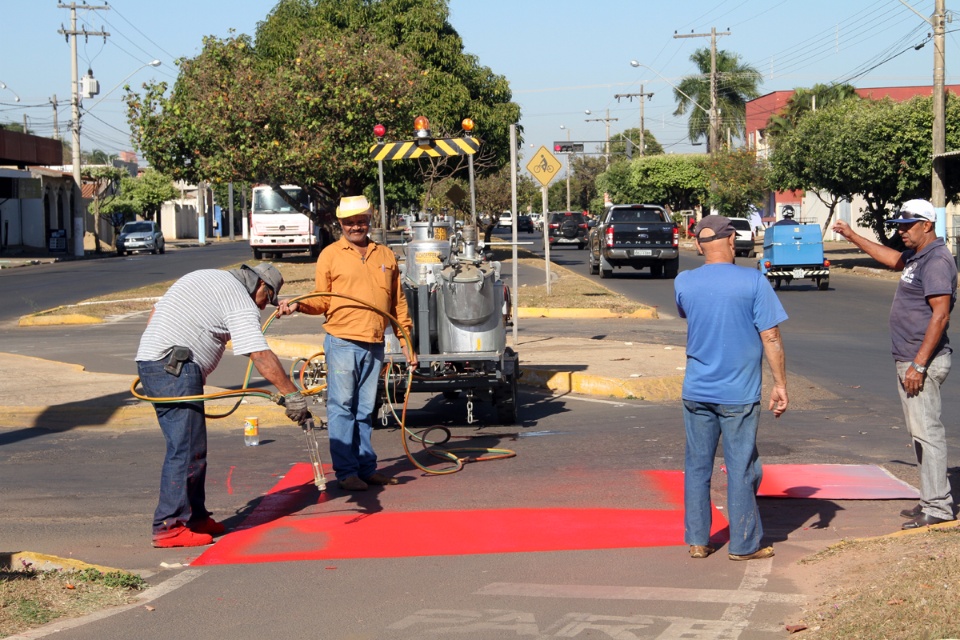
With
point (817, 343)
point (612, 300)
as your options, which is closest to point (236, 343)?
point (817, 343)

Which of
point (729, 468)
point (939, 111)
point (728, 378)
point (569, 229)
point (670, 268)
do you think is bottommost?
point (729, 468)

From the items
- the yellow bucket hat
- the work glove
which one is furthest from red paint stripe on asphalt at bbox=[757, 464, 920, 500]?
the yellow bucket hat

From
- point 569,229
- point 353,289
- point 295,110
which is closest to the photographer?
point 353,289

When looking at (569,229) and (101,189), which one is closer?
(101,189)

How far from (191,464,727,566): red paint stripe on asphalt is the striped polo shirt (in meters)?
1.13

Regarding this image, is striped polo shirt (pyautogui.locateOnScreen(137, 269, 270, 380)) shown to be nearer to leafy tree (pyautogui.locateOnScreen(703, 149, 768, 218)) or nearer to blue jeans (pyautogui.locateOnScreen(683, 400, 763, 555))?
blue jeans (pyautogui.locateOnScreen(683, 400, 763, 555))

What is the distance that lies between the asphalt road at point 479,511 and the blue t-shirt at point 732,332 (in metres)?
0.93

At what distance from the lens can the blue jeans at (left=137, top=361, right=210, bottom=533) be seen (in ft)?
21.3

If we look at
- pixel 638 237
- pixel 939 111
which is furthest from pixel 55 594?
pixel 939 111

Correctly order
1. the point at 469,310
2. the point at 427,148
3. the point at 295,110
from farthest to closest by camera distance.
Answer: the point at 295,110
the point at 427,148
the point at 469,310

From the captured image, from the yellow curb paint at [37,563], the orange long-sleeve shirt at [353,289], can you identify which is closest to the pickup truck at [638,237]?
the orange long-sleeve shirt at [353,289]

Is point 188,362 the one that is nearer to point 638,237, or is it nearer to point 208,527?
point 208,527

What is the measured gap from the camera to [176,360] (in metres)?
6.44

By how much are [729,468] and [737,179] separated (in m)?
55.6
